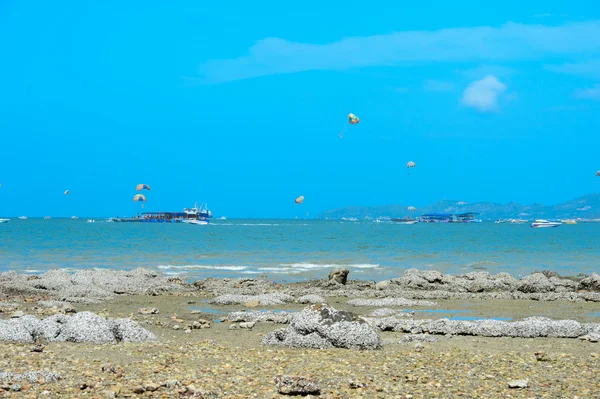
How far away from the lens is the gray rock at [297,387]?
884 centimetres

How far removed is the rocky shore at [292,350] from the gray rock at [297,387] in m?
0.02

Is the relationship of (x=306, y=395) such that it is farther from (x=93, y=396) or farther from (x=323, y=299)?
(x=323, y=299)

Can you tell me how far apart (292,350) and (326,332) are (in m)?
0.75

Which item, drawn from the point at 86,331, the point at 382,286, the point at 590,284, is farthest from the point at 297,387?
the point at 590,284

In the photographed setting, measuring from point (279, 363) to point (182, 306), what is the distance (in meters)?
9.68

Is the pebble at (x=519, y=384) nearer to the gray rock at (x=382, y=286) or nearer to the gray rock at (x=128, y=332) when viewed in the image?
the gray rock at (x=128, y=332)

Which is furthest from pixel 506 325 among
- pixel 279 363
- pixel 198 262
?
pixel 198 262

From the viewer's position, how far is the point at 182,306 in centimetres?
1988

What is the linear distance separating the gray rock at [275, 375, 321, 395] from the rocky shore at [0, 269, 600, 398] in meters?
0.02

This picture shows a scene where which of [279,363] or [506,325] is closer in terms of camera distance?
[279,363]

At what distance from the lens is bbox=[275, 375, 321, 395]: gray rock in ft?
29.0

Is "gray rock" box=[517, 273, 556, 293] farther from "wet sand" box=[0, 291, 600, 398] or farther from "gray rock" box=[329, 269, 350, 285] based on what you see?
"wet sand" box=[0, 291, 600, 398]

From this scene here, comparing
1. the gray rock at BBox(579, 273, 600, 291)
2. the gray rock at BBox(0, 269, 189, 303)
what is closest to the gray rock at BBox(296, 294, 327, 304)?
the gray rock at BBox(0, 269, 189, 303)

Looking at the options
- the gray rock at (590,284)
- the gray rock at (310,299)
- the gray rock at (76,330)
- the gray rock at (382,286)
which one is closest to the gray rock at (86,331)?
the gray rock at (76,330)
